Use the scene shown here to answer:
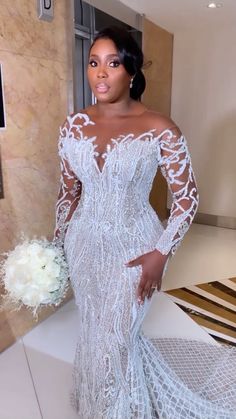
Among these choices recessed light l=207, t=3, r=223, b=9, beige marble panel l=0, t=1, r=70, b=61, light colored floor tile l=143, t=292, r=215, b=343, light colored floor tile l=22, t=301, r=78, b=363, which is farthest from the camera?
recessed light l=207, t=3, r=223, b=9

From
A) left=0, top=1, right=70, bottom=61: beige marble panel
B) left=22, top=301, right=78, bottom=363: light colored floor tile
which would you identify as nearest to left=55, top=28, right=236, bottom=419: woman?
left=22, top=301, right=78, bottom=363: light colored floor tile

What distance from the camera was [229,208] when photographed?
457 cm

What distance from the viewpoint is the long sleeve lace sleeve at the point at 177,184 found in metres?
1.16

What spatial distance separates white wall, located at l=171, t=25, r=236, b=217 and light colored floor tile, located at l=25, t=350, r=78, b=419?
3.26 metres

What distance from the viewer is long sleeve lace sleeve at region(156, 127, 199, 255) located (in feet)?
3.82

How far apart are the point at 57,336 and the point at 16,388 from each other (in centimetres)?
46

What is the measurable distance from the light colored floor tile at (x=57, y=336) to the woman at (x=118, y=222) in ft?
1.91

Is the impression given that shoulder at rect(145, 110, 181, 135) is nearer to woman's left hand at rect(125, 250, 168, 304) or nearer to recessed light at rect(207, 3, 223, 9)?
woman's left hand at rect(125, 250, 168, 304)

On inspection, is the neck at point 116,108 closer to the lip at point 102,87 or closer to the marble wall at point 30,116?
the lip at point 102,87

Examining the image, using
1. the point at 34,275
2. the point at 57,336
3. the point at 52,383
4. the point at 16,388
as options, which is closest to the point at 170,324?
the point at 57,336

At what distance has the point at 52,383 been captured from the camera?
180 centimetres

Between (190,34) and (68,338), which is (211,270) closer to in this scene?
(68,338)

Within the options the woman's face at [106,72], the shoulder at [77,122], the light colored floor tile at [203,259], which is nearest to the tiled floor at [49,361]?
the light colored floor tile at [203,259]

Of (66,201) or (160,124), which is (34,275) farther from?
(160,124)
